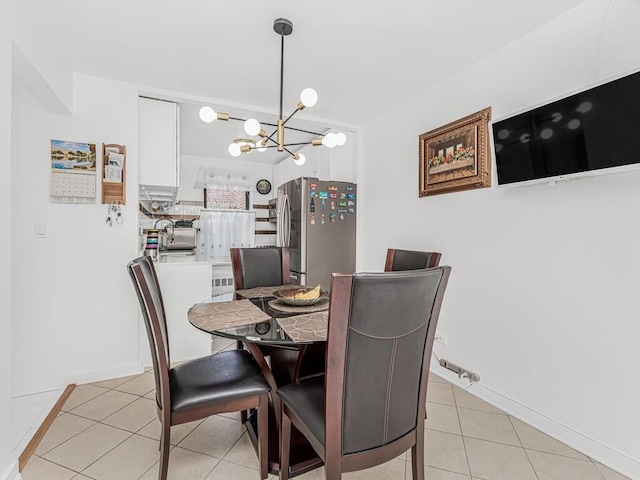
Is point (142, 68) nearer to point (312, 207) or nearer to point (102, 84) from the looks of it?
point (102, 84)

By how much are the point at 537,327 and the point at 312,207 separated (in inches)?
91.3

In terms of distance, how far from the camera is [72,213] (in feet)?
8.13

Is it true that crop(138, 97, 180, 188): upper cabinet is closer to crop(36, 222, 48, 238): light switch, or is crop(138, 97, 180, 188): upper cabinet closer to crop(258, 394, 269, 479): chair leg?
crop(36, 222, 48, 238): light switch

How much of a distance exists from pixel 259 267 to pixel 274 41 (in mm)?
1605

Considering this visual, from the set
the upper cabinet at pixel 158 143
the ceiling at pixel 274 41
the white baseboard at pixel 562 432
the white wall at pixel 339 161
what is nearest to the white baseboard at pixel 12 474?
the upper cabinet at pixel 158 143

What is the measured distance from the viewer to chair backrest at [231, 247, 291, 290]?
7.83ft

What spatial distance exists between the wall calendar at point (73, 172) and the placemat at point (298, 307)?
6.15 ft

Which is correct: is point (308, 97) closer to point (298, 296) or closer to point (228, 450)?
point (298, 296)

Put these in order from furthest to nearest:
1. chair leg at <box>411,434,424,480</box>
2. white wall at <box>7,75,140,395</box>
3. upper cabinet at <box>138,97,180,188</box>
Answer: upper cabinet at <box>138,97,180,188</box> → white wall at <box>7,75,140,395</box> → chair leg at <box>411,434,424,480</box>

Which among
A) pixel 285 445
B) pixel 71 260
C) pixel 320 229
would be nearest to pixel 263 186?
pixel 320 229

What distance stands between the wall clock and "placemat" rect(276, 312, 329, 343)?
4.23 meters

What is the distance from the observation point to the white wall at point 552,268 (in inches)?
62.6

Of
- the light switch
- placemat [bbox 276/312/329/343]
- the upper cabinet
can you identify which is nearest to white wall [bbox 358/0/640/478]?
placemat [bbox 276/312/329/343]

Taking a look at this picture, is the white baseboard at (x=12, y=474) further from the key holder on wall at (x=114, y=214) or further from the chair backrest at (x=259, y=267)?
the key holder on wall at (x=114, y=214)
